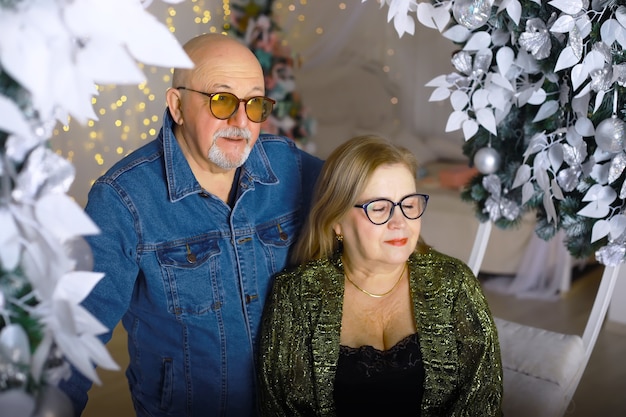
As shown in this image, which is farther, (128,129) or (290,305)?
(128,129)

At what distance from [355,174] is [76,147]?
3.16 m

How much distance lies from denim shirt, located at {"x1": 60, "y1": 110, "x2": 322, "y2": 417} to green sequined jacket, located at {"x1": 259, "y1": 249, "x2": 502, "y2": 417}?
81 mm

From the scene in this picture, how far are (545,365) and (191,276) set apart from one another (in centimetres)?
105

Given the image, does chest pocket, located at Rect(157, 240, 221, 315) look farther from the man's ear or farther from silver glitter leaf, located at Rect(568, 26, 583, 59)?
silver glitter leaf, located at Rect(568, 26, 583, 59)

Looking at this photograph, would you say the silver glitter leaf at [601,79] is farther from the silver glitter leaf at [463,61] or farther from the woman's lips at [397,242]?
the woman's lips at [397,242]

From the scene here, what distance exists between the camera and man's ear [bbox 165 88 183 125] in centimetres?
206

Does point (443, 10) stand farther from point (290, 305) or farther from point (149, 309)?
point (149, 309)

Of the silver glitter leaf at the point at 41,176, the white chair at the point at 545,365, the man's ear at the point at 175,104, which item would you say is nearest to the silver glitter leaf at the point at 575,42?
the white chair at the point at 545,365

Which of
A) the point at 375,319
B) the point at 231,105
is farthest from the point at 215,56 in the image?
the point at 375,319

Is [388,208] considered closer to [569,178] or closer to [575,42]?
[569,178]

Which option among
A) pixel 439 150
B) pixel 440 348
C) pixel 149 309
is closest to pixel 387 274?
pixel 440 348

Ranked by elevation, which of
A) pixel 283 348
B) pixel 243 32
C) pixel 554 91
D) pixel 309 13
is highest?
pixel 309 13

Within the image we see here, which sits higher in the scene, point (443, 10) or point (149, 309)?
point (443, 10)

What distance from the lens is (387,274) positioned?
2.03m
